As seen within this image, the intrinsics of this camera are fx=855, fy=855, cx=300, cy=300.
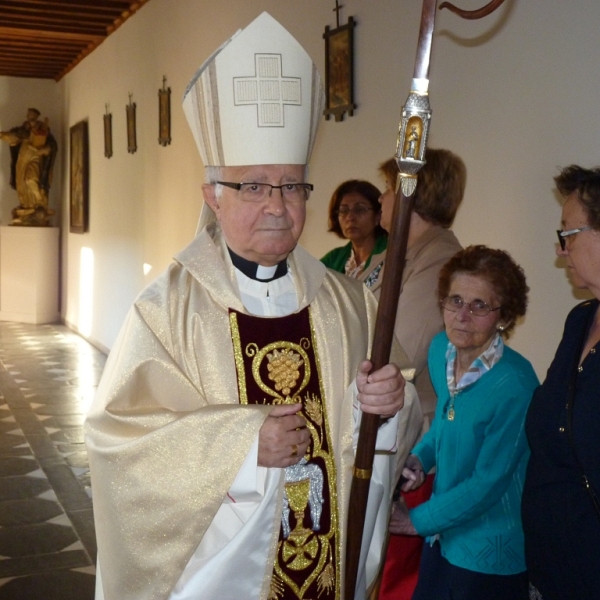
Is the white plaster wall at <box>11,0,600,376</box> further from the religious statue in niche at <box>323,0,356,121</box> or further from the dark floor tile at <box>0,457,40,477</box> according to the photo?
the dark floor tile at <box>0,457,40,477</box>

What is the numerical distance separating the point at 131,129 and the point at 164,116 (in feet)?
4.36

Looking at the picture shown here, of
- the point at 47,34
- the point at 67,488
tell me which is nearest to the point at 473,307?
the point at 67,488

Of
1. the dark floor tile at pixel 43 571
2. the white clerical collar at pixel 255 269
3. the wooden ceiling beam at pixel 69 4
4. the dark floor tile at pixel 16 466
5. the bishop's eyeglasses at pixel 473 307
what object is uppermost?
the wooden ceiling beam at pixel 69 4

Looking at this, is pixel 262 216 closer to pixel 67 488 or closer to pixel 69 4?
pixel 67 488

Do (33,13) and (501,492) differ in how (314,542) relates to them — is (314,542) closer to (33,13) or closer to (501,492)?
(501,492)

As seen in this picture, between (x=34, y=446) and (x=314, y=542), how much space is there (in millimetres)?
4089

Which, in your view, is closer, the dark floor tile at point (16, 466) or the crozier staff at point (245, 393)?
the crozier staff at point (245, 393)

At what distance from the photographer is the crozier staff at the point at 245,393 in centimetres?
180

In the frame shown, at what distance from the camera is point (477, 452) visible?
7.06 feet

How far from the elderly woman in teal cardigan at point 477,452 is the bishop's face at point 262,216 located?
0.60 m

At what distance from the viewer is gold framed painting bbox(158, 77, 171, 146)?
7.87 meters

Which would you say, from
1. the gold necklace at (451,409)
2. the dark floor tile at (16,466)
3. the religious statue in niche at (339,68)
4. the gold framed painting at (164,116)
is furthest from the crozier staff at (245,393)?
the gold framed painting at (164,116)

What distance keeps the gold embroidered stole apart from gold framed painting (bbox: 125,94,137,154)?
7.47 m

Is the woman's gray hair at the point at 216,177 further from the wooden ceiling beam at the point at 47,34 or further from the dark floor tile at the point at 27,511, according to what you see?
the wooden ceiling beam at the point at 47,34
